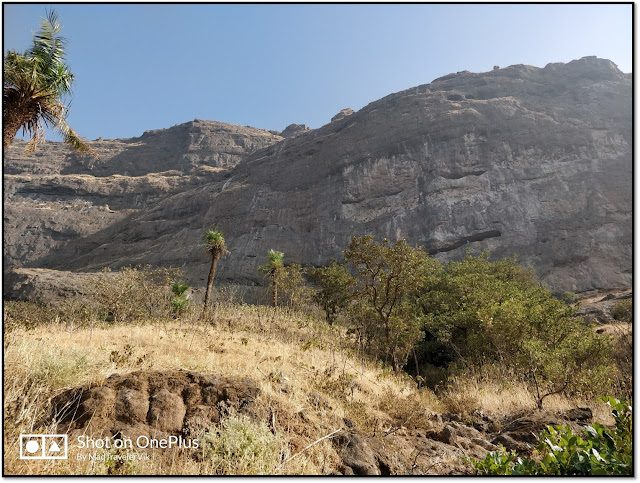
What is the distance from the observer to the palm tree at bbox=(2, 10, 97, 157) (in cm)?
746

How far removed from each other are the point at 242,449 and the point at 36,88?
844 cm

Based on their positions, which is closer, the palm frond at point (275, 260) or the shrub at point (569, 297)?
the palm frond at point (275, 260)

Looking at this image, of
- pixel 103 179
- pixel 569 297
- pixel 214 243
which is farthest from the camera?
pixel 103 179

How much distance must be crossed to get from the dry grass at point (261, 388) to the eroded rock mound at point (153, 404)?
0.90ft

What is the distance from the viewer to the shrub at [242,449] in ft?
11.7

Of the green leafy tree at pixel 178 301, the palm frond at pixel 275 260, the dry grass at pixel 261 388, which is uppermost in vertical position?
the palm frond at pixel 275 260

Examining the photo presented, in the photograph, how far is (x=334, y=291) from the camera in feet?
83.9

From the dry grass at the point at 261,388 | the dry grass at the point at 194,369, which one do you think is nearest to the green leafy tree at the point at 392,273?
the dry grass at the point at 261,388

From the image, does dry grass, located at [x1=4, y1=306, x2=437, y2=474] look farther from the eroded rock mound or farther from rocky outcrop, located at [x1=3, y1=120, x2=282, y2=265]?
rocky outcrop, located at [x1=3, y1=120, x2=282, y2=265]

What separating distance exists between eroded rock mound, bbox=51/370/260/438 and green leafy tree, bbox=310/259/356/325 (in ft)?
64.5

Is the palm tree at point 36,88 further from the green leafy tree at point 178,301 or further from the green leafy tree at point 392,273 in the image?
the green leafy tree at point 178,301

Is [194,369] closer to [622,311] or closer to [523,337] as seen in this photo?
[523,337]

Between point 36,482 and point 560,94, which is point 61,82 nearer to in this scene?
point 36,482

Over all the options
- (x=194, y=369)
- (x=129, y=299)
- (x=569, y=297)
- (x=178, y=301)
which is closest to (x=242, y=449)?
(x=194, y=369)
